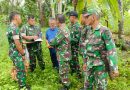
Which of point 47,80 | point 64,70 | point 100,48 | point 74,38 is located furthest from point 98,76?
point 47,80

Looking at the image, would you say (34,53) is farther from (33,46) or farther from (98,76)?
(98,76)

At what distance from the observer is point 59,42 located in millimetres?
6594

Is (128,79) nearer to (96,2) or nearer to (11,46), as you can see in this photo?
(11,46)

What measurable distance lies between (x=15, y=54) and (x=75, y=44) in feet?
5.65

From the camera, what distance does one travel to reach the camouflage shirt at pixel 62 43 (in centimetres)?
655

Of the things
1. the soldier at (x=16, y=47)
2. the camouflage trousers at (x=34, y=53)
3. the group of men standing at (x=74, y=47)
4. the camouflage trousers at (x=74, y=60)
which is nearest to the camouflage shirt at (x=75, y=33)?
the group of men standing at (x=74, y=47)

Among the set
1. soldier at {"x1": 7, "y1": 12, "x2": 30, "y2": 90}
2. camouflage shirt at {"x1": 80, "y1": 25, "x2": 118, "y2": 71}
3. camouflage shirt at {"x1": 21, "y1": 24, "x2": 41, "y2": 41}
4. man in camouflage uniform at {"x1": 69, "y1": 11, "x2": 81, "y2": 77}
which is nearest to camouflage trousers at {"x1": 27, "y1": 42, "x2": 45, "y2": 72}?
camouflage shirt at {"x1": 21, "y1": 24, "x2": 41, "y2": 41}

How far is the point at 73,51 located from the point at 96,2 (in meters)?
3.81

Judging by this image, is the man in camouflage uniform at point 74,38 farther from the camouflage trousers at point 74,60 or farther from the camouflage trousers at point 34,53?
the camouflage trousers at point 34,53

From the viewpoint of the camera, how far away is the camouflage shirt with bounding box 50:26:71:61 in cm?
655

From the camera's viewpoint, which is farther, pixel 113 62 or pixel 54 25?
pixel 54 25

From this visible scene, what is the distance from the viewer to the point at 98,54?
5273 millimetres

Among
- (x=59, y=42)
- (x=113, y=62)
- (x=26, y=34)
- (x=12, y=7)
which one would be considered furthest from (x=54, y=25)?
(x=12, y=7)

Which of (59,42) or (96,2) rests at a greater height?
(96,2)
